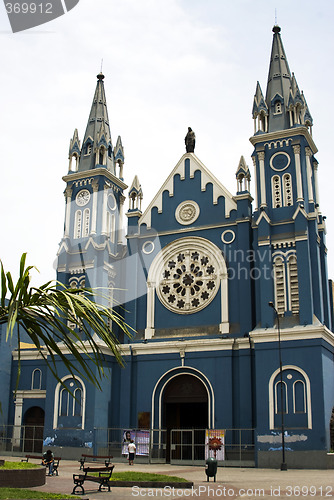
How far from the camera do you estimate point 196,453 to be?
35.3m

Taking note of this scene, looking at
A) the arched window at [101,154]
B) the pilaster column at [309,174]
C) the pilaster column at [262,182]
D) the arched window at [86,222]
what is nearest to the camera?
the pilaster column at [309,174]

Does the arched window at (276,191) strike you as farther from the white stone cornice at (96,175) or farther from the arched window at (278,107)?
the white stone cornice at (96,175)

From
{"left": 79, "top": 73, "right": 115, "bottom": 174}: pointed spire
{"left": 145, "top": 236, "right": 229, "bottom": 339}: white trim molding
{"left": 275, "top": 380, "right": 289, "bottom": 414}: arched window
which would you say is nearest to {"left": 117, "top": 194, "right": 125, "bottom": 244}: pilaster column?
{"left": 79, "top": 73, "right": 115, "bottom": 174}: pointed spire

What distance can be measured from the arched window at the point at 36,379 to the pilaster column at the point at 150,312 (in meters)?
9.61

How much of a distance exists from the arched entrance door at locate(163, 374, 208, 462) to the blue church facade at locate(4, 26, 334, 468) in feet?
0.29

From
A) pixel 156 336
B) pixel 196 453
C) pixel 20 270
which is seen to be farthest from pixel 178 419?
pixel 20 270

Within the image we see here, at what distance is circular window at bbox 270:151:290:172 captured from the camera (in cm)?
3822

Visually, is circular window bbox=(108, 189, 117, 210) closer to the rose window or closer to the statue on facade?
the statue on facade

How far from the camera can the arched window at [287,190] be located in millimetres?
37344

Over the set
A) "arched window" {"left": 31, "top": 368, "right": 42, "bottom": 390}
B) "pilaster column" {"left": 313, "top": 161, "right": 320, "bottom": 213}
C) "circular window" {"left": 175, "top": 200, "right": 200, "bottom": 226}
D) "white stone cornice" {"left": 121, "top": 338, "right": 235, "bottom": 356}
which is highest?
"pilaster column" {"left": 313, "top": 161, "right": 320, "bottom": 213}

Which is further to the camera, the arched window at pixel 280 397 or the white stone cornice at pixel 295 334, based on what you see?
the white stone cornice at pixel 295 334

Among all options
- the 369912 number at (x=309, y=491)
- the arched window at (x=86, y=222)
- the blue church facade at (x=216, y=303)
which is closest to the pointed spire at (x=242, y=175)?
the blue church facade at (x=216, y=303)

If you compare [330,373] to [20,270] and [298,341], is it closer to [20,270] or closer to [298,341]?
[298,341]

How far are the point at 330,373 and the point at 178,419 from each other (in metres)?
10.2
